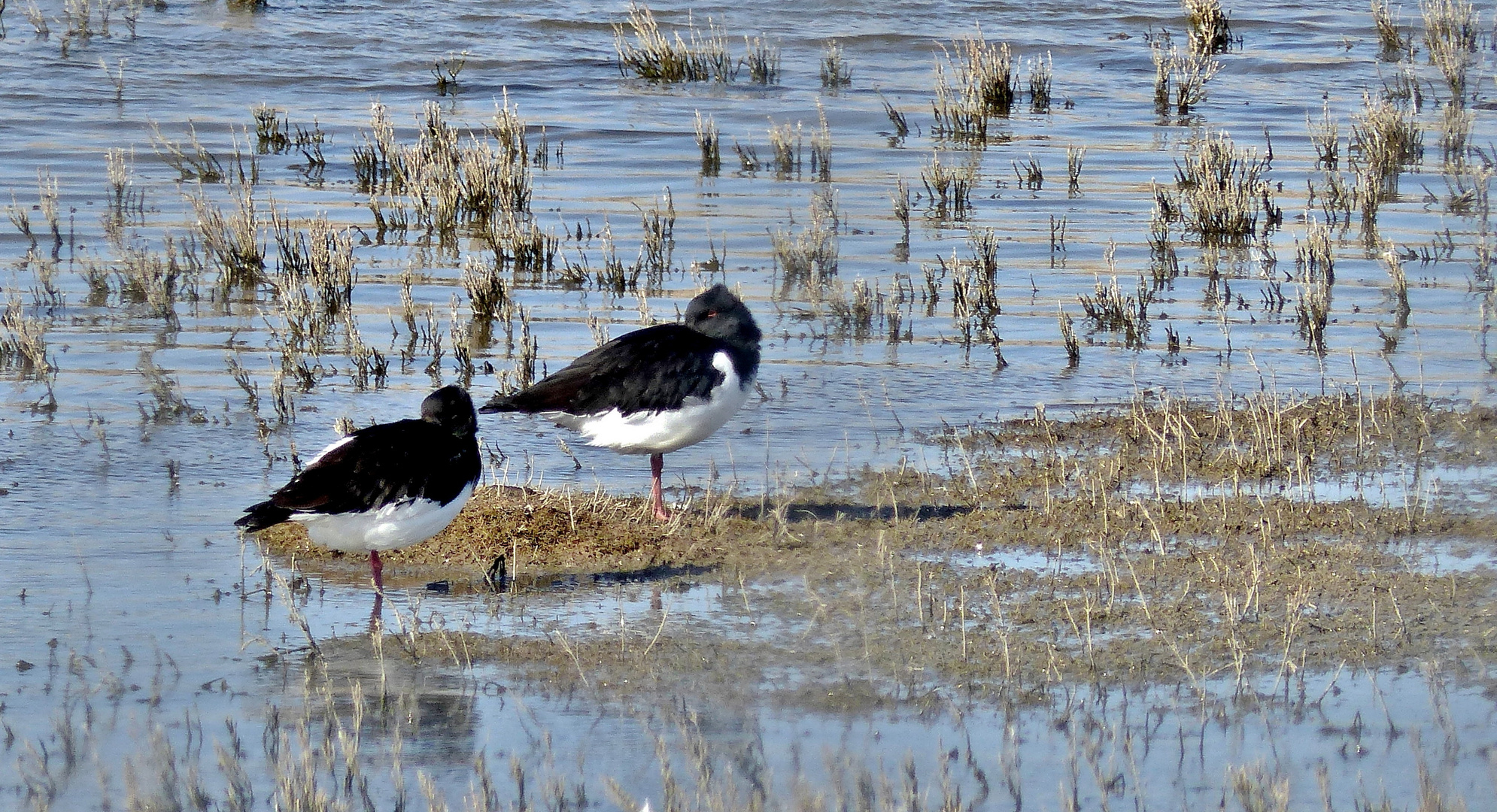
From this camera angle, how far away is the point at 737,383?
7676 mm

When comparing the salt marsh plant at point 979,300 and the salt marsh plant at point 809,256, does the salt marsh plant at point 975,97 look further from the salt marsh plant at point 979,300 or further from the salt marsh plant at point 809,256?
the salt marsh plant at point 979,300

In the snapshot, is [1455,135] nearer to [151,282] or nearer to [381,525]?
[151,282]

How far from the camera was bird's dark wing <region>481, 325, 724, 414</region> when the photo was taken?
743cm

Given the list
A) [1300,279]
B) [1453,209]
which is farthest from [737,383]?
[1453,209]

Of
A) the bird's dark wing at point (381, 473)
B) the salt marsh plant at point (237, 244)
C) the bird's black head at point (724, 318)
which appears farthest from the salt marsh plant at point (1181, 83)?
the bird's dark wing at point (381, 473)

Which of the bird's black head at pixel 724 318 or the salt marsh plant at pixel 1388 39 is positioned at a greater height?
the salt marsh plant at pixel 1388 39

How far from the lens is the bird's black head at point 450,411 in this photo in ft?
22.2

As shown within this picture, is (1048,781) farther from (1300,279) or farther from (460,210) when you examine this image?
(460,210)

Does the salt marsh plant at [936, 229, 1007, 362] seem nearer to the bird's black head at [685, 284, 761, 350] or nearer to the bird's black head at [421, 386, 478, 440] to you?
the bird's black head at [685, 284, 761, 350]

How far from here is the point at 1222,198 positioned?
43.2 feet

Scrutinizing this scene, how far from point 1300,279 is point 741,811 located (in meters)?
8.14

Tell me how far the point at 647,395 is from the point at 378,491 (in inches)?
61.4

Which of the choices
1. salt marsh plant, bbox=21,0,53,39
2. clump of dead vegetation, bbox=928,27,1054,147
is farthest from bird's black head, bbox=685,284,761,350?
salt marsh plant, bbox=21,0,53,39

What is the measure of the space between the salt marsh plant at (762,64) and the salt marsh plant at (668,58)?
312mm
